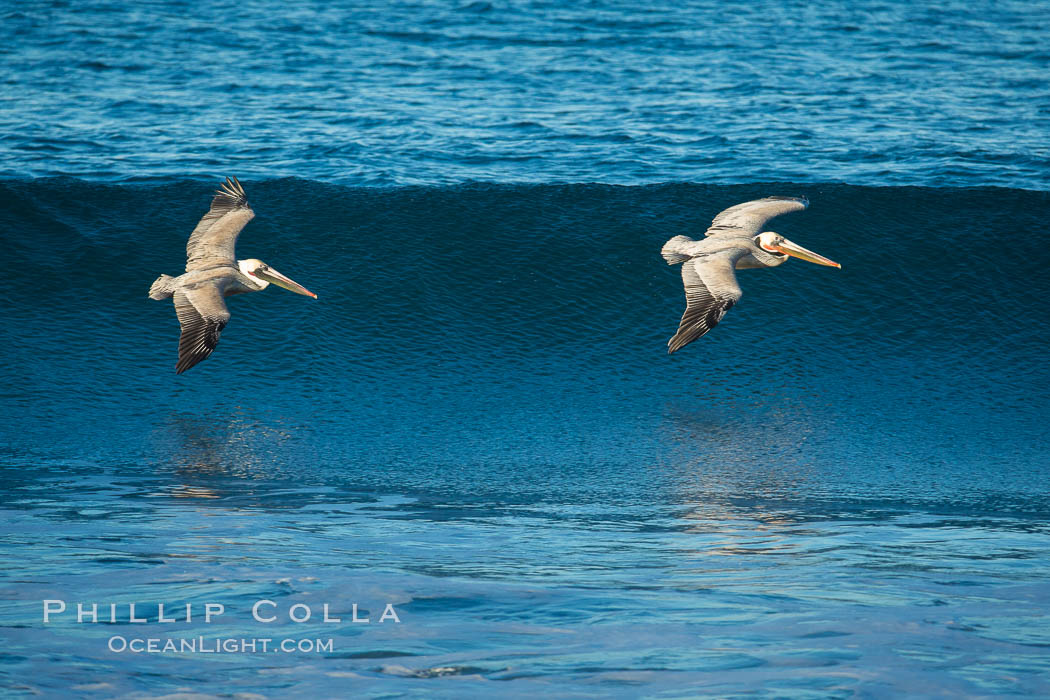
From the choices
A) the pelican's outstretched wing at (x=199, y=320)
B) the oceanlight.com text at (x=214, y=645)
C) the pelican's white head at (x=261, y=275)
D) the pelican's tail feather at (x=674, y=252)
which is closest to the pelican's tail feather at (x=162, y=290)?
the pelican's outstretched wing at (x=199, y=320)

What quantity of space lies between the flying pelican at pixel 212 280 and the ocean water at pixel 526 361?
3.22 ft

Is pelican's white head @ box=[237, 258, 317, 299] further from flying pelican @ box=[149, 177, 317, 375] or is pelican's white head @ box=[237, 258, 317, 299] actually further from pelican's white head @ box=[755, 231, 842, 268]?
pelican's white head @ box=[755, 231, 842, 268]

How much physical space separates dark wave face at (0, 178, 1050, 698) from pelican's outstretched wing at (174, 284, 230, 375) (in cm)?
89

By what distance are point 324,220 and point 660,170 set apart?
453 centimetres

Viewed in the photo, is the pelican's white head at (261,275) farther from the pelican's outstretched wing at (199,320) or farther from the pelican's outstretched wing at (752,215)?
the pelican's outstretched wing at (752,215)

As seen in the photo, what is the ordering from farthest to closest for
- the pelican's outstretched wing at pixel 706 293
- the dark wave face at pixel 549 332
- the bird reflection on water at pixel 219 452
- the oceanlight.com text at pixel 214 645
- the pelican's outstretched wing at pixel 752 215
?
the pelican's outstretched wing at pixel 752 215 → the dark wave face at pixel 549 332 → the pelican's outstretched wing at pixel 706 293 → the bird reflection on water at pixel 219 452 → the oceanlight.com text at pixel 214 645

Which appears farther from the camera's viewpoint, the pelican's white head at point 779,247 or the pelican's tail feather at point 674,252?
the pelican's white head at point 779,247

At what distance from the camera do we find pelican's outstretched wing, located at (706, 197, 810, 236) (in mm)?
10297

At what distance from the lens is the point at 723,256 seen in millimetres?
9516

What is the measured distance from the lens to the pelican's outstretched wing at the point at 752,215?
10297mm

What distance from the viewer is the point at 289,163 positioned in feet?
48.5

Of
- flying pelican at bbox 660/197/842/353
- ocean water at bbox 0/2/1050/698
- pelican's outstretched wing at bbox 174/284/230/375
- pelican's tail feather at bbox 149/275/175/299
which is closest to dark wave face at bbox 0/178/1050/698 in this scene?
ocean water at bbox 0/2/1050/698

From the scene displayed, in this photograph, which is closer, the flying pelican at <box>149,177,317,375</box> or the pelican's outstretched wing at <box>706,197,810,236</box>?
the flying pelican at <box>149,177,317,375</box>

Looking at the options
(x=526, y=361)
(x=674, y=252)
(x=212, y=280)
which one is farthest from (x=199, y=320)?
(x=674, y=252)
